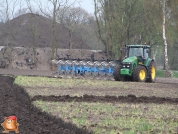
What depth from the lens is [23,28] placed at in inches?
2904

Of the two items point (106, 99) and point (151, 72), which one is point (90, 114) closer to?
point (106, 99)

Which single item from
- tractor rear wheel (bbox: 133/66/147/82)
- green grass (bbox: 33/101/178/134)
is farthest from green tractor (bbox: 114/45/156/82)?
green grass (bbox: 33/101/178/134)

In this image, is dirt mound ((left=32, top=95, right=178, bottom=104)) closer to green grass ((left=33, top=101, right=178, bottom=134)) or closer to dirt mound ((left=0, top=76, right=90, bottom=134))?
dirt mound ((left=0, top=76, right=90, bottom=134))

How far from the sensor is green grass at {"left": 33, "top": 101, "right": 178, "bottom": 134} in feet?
34.6

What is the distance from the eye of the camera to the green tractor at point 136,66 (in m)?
30.5

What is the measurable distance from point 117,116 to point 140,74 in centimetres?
1821

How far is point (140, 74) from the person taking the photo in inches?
1214

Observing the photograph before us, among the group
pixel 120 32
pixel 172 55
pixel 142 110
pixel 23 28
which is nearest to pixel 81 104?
pixel 142 110

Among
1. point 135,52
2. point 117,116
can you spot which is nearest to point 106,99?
point 117,116

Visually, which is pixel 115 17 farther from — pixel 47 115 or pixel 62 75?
pixel 47 115

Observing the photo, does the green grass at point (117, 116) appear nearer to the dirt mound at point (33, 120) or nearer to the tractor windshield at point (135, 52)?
the dirt mound at point (33, 120)

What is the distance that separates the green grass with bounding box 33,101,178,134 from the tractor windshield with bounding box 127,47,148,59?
15160 mm

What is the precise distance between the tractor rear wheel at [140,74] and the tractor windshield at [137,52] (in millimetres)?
840

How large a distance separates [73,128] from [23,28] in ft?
209
